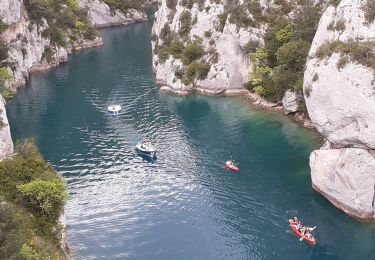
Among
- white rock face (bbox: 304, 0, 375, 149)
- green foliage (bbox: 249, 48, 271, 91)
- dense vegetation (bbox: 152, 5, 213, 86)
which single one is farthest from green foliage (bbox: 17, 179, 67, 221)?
dense vegetation (bbox: 152, 5, 213, 86)

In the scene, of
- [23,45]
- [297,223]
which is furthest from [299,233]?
[23,45]

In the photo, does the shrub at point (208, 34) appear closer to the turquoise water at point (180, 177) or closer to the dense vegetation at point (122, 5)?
the turquoise water at point (180, 177)

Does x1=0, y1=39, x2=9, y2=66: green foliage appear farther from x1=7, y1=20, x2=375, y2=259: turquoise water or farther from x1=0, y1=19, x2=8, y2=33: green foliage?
x1=7, y1=20, x2=375, y2=259: turquoise water

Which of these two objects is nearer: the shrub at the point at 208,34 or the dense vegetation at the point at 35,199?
the dense vegetation at the point at 35,199

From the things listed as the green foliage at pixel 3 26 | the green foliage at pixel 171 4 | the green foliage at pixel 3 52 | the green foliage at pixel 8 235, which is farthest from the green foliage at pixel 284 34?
the green foliage at pixel 8 235

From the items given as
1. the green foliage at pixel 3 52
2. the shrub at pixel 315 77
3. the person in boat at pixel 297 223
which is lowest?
the person in boat at pixel 297 223

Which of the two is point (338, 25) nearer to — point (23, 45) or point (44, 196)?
point (44, 196)
